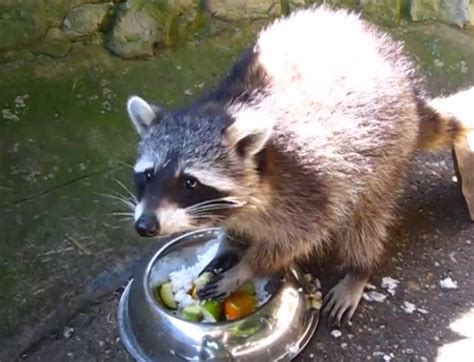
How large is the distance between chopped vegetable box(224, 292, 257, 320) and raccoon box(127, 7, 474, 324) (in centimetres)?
→ 3

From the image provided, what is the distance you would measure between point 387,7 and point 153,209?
1791mm

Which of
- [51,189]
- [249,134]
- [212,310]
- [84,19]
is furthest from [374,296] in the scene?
[84,19]

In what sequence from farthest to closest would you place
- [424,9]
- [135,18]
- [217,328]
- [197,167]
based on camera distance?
1. [424,9]
2. [135,18]
3. [217,328]
4. [197,167]

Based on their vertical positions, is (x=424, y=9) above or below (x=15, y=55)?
above

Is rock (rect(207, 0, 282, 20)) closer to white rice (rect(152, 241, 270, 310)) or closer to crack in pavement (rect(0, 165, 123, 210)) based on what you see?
crack in pavement (rect(0, 165, 123, 210))

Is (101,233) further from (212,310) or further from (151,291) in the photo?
(212,310)

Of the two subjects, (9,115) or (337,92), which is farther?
(9,115)

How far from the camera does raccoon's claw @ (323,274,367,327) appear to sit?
8.16 feet

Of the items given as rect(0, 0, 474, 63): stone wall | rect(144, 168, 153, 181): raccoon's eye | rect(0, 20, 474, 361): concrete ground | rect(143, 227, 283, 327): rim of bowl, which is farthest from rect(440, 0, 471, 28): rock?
rect(144, 168, 153, 181): raccoon's eye

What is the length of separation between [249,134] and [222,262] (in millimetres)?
520

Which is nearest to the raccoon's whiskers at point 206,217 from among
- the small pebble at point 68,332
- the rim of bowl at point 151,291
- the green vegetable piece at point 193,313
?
the rim of bowl at point 151,291

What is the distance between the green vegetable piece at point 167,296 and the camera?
7.92 ft

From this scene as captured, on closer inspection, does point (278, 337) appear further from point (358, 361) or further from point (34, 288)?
point (34, 288)

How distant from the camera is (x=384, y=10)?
135 inches
